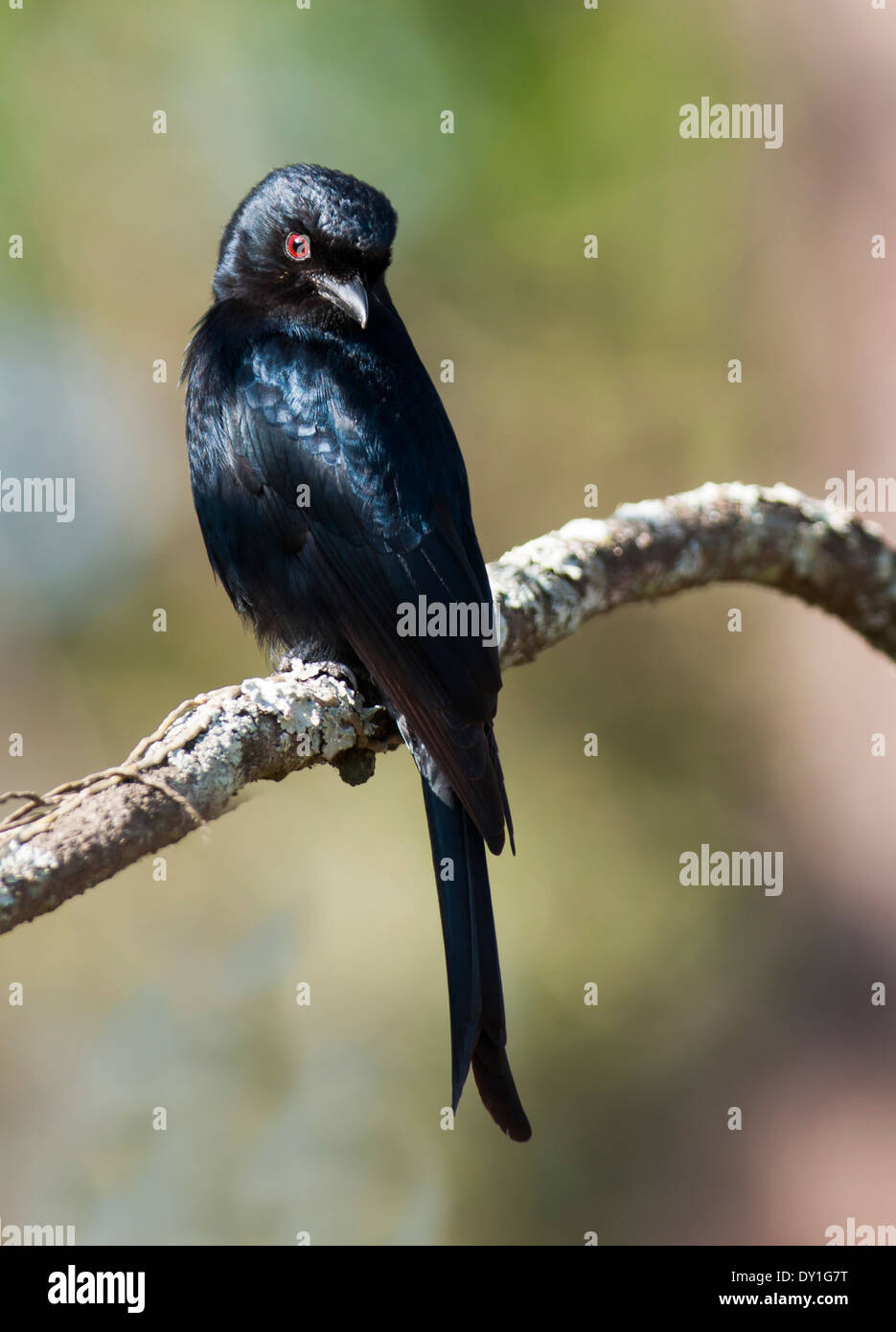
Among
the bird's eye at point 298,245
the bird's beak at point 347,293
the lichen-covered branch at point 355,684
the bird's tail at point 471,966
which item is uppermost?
the bird's eye at point 298,245

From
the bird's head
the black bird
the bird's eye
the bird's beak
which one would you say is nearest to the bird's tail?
the black bird

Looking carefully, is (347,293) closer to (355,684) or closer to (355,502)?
(355,502)

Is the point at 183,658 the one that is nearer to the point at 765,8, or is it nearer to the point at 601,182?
the point at 601,182

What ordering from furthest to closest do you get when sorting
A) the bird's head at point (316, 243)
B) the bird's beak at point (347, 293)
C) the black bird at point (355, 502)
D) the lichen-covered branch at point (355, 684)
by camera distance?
the bird's head at point (316, 243), the bird's beak at point (347, 293), the black bird at point (355, 502), the lichen-covered branch at point (355, 684)

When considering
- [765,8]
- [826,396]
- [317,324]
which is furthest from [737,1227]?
[765,8]

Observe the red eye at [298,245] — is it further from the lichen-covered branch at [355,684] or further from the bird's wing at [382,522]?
the lichen-covered branch at [355,684]

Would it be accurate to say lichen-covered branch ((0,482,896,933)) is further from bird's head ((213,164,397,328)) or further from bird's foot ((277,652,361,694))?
bird's head ((213,164,397,328))

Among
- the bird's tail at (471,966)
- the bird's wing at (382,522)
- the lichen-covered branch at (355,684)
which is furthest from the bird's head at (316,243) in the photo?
the bird's tail at (471,966)
